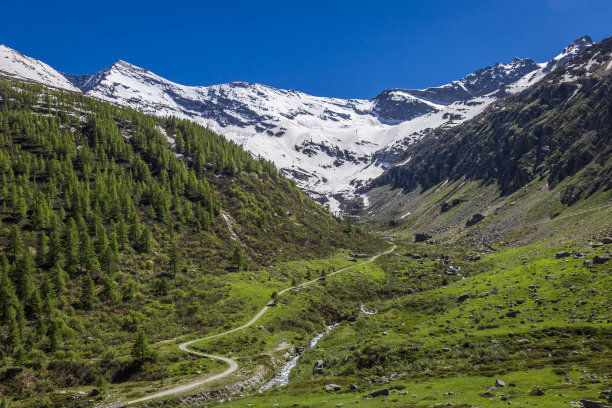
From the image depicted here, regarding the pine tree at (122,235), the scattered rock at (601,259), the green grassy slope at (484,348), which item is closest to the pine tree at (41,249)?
the pine tree at (122,235)

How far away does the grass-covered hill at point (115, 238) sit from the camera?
57.3m

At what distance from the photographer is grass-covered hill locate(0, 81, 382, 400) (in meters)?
57.3

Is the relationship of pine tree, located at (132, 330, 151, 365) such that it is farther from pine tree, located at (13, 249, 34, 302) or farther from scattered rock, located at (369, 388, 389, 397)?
scattered rock, located at (369, 388, 389, 397)

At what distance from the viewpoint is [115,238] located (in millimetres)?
88625

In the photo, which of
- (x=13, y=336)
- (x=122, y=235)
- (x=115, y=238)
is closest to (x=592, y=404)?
(x=13, y=336)

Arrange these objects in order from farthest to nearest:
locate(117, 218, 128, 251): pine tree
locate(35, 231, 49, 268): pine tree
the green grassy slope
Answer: locate(117, 218, 128, 251): pine tree, locate(35, 231, 49, 268): pine tree, the green grassy slope

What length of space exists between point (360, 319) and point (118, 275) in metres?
57.8

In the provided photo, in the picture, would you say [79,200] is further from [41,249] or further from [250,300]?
[250,300]

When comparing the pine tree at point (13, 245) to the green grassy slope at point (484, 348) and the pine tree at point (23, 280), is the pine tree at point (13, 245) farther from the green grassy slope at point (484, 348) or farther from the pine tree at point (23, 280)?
the green grassy slope at point (484, 348)

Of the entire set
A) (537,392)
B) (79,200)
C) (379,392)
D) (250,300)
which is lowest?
(379,392)

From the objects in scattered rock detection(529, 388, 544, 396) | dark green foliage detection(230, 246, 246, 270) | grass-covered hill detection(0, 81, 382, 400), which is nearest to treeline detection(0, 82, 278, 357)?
grass-covered hill detection(0, 81, 382, 400)

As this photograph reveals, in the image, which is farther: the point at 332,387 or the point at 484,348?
the point at 484,348

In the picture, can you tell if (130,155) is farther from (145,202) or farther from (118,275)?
(118,275)

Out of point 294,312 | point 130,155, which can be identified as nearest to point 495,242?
point 294,312
